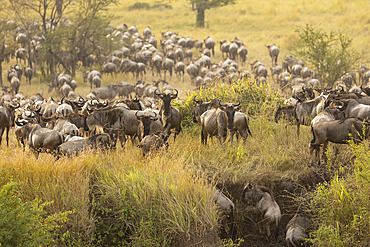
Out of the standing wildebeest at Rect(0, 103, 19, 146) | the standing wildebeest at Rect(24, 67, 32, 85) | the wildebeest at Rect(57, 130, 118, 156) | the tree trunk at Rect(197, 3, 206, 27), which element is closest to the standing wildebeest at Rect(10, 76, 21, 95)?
the standing wildebeest at Rect(24, 67, 32, 85)

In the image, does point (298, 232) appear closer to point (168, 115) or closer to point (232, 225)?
point (232, 225)

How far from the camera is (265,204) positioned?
8391 mm

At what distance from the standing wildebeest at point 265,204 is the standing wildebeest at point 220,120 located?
167 centimetres

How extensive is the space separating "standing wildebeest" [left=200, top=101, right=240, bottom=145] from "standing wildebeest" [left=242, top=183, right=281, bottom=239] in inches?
65.9

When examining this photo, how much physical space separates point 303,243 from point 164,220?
235 cm

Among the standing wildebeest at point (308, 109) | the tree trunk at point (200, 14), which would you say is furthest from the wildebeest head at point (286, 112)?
the tree trunk at point (200, 14)

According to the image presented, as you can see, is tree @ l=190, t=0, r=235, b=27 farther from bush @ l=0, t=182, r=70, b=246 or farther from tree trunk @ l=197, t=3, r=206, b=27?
bush @ l=0, t=182, r=70, b=246

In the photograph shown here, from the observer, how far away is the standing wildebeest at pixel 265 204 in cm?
832

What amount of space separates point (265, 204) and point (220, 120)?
2419mm

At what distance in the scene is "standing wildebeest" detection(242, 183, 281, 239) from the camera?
8.32 m

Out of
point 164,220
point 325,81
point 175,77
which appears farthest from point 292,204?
point 175,77

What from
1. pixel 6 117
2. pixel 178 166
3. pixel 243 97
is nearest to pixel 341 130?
pixel 178 166

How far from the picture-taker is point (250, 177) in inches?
372

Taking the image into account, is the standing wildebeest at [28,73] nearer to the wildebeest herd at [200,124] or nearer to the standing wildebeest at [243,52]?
the standing wildebeest at [243,52]
